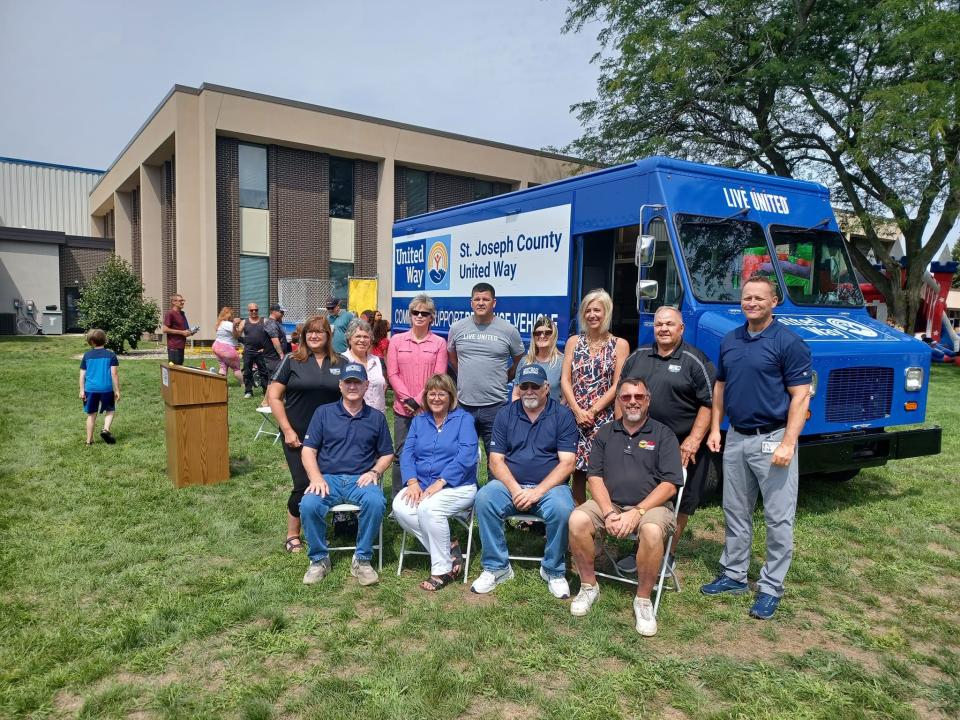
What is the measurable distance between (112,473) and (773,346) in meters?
6.22

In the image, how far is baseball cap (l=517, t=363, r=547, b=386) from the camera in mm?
4251

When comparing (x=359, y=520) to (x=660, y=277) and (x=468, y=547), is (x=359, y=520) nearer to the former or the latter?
(x=468, y=547)

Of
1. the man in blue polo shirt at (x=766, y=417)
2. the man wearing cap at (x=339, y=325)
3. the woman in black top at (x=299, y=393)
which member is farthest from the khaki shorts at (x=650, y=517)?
the man wearing cap at (x=339, y=325)

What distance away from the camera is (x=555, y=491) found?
13.6ft

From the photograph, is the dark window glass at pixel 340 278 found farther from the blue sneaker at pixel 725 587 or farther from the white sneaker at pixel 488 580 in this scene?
the blue sneaker at pixel 725 587

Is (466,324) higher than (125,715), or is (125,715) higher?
(466,324)

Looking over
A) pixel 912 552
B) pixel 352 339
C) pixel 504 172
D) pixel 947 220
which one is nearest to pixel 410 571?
pixel 352 339

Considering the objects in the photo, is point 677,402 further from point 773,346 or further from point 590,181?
point 590,181

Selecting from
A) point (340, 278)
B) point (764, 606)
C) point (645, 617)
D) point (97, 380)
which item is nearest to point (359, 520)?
point (645, 617)

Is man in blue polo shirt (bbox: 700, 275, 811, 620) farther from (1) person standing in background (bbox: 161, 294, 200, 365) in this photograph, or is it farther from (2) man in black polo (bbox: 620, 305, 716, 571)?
(1) person standing in background (bbox: 161, 294, 200, 365)

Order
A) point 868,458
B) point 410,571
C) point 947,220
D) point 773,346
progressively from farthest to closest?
point 947,220
point 868,458
point 410,571
point 773,346

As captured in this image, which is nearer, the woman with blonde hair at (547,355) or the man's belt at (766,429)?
the man's belt at (766,429)

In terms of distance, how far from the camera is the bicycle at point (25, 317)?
103 ft

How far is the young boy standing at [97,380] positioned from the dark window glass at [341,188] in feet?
57.7
